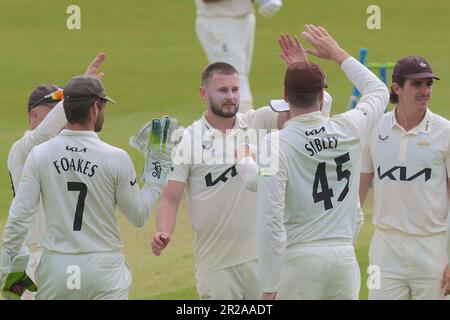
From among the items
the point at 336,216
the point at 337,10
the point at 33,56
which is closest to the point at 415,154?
the point at 336,216

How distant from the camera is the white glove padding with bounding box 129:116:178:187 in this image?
7016mm

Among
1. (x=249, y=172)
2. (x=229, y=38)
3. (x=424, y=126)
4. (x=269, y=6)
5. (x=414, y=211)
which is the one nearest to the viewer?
(x=249, y=172)

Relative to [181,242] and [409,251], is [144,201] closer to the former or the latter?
[409,251]

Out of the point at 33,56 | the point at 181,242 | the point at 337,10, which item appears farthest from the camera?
the point at 337,10

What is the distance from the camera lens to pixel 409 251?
7.77m

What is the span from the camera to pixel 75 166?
668cm

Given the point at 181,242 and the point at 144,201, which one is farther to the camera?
the point at 181,242

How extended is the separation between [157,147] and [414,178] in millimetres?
1813

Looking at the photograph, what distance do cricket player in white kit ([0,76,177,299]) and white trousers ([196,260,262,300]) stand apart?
0.77 metres

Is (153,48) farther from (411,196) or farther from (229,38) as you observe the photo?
(411,196)

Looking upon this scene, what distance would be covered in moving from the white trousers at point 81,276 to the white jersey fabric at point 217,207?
0.76 m

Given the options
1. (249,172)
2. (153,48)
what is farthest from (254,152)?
(153,48)

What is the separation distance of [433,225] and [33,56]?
1390cm

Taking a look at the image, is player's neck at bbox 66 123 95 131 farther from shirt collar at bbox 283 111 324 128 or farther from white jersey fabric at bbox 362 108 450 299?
white jersey fabric at bbox 362 108 450 299
